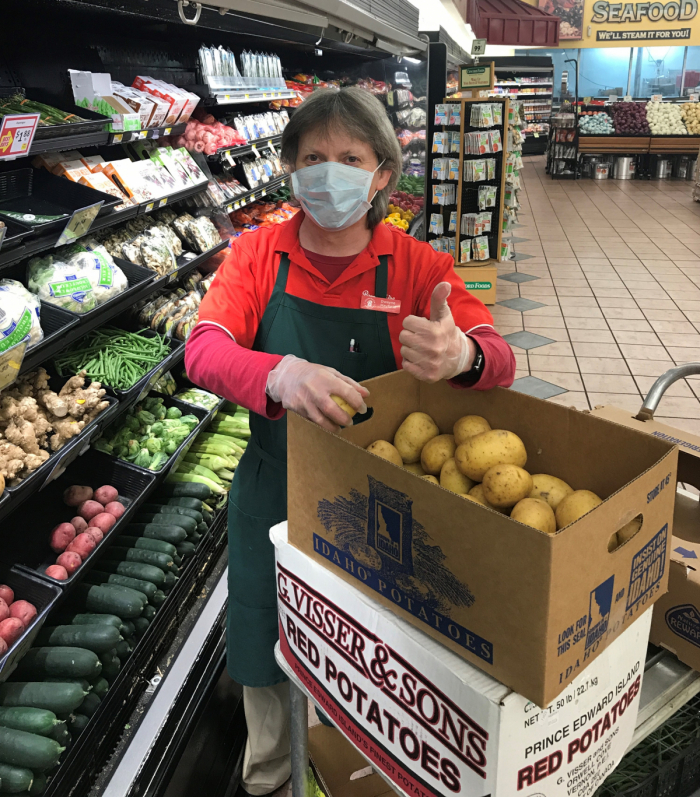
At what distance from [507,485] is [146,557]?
163 cm

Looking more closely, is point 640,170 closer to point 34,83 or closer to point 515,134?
point 515,134

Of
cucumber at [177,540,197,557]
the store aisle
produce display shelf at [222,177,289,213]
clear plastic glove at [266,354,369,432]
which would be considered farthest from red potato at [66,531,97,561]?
the store aisle

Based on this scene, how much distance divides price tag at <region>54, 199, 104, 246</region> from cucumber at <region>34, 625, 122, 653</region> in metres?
1.14

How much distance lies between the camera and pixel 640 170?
15383 mm

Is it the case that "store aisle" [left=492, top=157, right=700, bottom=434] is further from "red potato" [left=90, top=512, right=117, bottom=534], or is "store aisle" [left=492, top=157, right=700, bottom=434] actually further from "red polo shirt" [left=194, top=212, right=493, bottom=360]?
"red potato" [left=90, top=512, right=117, bottom=534]

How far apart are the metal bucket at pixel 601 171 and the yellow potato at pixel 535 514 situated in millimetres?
16207

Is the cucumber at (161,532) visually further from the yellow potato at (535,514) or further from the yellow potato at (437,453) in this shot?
the yellow potato at (535,514)

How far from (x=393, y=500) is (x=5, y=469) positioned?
1209mm

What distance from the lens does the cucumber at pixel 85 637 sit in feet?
6.38

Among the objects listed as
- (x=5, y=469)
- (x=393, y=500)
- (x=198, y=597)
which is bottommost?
(x=198, y=597)

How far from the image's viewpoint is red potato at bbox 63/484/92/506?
232cm

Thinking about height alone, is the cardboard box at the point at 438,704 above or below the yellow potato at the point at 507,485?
below

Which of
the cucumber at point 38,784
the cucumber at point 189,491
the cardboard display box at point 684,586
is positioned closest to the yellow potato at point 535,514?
the cardboard display box at point 684,586

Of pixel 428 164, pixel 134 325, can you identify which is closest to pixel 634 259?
pixel 428 164
